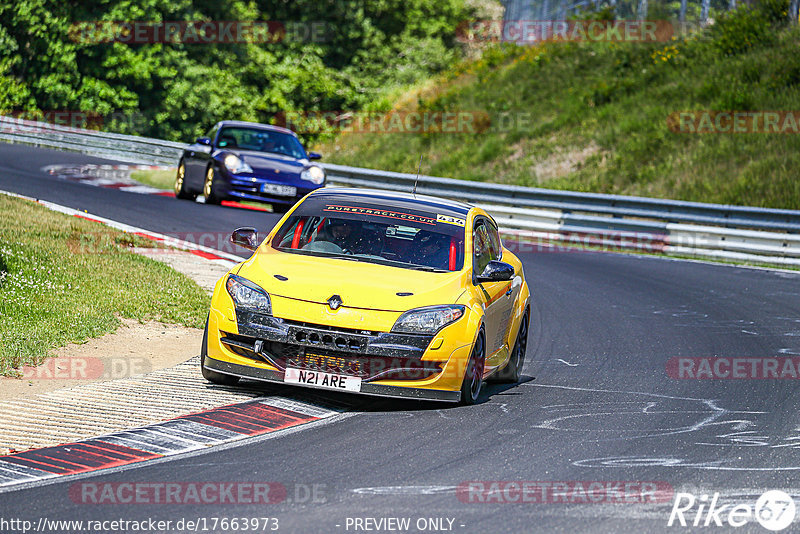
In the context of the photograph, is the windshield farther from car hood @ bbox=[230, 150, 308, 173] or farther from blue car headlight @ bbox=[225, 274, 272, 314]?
car hood @ bbox=[230, 150, 308, 173]

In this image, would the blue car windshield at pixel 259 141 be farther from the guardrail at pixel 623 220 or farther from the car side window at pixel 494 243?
the car side window at pixel 494 243

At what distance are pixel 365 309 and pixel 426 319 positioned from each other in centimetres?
42

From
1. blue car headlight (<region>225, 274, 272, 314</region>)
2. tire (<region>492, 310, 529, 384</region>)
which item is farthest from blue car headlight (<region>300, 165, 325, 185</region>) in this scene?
blue car headlight (<region>225, 274, 272, 314</region>)

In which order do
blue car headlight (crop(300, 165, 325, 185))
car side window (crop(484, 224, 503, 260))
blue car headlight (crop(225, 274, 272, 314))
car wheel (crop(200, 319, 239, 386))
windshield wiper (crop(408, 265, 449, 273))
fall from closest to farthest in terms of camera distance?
1. blue car headlight (crop(225, 274, 272, 314))
2. car wheel (crop(200, 319, 239, 386))
3. windshield wiper (crop(408, 265, 449, 273))
4. car side window (crop(484, 224, 503, 260))
5. blue car headlight (crop(300, 165, 325, 185))

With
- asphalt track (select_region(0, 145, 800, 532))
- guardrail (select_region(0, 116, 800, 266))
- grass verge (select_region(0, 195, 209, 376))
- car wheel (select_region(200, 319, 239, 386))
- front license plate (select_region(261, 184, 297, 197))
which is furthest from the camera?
guardrail (select_region(0, 116, 800, 266))

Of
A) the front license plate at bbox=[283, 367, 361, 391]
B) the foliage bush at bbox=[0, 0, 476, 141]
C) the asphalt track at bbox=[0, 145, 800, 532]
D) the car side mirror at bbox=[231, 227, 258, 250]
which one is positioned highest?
the foliage bush at bbox=[0, 0, 476, 141]

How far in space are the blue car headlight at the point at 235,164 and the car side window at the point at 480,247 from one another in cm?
1087

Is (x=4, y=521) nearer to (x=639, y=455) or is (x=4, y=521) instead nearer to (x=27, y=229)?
(x=639, y=455)

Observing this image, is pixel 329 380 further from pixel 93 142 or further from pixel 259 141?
pixel 93 142

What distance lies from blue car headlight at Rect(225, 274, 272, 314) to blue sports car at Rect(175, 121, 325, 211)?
39.1 feet

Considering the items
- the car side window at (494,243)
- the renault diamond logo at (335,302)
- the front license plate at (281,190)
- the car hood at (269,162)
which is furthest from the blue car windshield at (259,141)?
the renault diamond logo at (335,302)

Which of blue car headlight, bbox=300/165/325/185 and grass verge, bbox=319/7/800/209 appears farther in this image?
grass verge, bbox=319/7/800/209

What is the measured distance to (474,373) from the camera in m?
8.30

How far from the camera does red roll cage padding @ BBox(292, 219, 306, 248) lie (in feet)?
29.6
